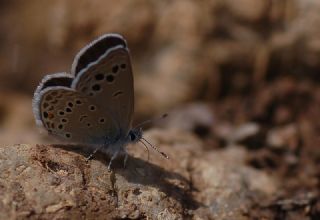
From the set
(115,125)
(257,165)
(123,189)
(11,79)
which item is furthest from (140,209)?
(11,79)

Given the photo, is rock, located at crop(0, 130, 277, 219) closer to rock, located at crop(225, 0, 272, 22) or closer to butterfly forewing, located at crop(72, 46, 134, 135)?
butterfly forewing, located at crop(72, 46, 134, 135)

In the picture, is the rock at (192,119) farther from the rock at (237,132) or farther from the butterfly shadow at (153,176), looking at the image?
the butterfly shadow at (153,176)

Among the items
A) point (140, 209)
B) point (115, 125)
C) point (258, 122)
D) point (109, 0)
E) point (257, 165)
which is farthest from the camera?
point (109, 0)

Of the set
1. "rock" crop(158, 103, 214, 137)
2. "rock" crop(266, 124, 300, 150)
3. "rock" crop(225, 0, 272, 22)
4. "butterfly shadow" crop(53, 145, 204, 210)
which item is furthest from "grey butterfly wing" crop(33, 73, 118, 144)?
"rock" crop(225, 0, 272, 22)

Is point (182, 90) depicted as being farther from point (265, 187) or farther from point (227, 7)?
point (265, 187)

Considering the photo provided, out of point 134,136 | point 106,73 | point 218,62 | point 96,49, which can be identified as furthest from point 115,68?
point 218,62

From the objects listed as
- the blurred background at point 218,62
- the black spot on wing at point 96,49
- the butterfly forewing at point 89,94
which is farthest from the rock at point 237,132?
the black spot on wing at point 96,49

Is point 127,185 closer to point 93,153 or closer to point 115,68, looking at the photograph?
point 93,153
